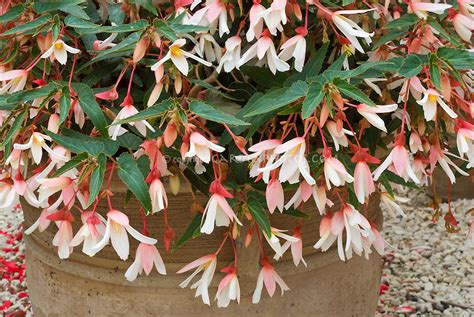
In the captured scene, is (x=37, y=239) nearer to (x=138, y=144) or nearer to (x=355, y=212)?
(x=138, y=144)

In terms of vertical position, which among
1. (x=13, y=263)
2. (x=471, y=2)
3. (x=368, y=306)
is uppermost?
(x=471, y=2)

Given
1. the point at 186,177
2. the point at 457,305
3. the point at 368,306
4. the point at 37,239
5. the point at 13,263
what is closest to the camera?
the point at 186,177

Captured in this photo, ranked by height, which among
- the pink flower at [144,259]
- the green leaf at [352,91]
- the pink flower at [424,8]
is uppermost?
the pink flower at [424,8]

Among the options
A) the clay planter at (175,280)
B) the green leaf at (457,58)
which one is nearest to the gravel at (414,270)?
the clay planter at (175,280)

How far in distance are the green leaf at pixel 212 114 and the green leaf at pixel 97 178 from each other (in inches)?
4.8

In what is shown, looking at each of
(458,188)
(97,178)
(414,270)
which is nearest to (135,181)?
(97,178)

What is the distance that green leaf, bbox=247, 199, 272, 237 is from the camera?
3.14 ft

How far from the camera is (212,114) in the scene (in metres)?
0.86

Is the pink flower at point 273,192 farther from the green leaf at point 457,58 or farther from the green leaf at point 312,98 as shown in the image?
the green leaf at point 457,58

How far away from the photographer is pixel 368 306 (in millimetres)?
1409

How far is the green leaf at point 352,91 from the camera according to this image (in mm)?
848

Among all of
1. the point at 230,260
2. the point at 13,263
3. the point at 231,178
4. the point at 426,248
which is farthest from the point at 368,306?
the point at 13,263

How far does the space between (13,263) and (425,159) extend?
5.24ft

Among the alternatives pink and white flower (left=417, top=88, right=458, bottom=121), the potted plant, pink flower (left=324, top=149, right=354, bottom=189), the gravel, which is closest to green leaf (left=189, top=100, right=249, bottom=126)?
the potted plant
